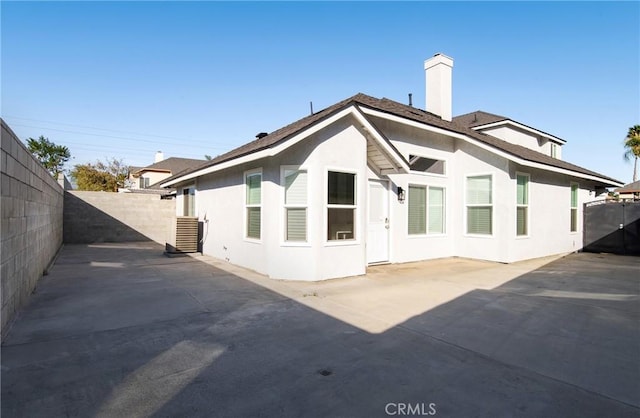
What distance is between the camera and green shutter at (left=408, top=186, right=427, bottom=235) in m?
10.4

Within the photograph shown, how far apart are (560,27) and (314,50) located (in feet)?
25.1

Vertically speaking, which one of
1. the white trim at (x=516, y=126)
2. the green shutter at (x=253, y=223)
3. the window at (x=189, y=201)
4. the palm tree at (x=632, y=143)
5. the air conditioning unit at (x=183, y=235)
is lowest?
the air conditioning unit at (x=183, y=235)

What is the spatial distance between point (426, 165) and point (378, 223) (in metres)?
2.77

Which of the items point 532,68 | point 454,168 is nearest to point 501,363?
point 454,168

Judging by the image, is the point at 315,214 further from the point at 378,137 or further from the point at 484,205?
the point at 484,205

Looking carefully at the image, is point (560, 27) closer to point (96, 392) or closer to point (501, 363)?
point (501, 363)

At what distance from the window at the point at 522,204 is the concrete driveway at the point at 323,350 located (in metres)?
3.63

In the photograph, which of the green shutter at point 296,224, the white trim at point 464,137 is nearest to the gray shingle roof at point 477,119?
the white trim at point 464,137

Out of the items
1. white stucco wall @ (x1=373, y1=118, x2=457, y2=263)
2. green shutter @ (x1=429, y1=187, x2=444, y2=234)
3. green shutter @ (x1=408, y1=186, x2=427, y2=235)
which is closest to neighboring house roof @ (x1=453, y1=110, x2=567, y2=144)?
white stucco wall @ (x1=373, y1=118, x2=457, y2=263)

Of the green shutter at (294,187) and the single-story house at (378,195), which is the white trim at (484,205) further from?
the green shutter at (294,187)

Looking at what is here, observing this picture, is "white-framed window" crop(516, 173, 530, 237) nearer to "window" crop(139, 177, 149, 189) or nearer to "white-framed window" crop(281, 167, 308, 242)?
"white-framed window" crop(281, 167, 308, 242)

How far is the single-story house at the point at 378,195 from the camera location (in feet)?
24.9

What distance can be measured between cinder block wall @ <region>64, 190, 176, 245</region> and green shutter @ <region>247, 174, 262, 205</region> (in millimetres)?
8789

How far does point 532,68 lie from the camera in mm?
11938
